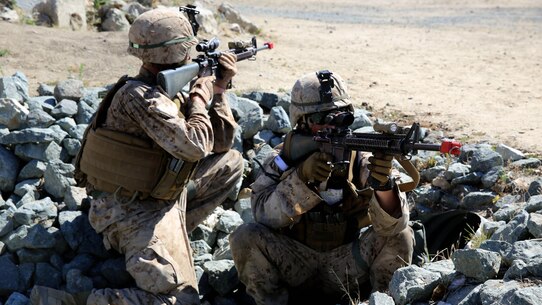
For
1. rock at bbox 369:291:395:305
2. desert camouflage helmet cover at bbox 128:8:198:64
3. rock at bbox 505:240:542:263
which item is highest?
desert camouflage helmet cover at bbox 128:8:198:64

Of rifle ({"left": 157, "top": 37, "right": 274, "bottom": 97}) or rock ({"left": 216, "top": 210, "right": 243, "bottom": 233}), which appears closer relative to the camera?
rifle ({"left": 157, "top": 37, "right": 274, "bottom": 97})

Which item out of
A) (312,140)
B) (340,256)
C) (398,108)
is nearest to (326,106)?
(312,140)

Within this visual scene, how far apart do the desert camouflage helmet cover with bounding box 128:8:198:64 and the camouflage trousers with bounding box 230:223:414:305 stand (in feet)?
3.87

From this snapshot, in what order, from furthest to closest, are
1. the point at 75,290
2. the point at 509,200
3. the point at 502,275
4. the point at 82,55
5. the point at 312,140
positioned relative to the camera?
1. the point at 82,55
2. the point at 509,200
3. the point at 75,290
4. the point at 312,140
5. the point at 502,275

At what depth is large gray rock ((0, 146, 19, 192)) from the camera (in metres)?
6.43

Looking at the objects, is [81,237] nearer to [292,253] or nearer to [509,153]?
[292,253]

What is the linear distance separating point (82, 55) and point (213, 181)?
3.78 meters

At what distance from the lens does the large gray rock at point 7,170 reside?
6.43m

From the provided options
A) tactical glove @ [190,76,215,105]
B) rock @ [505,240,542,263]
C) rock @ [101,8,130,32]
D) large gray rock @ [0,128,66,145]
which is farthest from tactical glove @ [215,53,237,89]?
rock @ [101,8,130,32]

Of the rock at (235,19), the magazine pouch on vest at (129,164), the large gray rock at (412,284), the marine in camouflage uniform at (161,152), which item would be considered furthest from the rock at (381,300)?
the rock at (235,19)

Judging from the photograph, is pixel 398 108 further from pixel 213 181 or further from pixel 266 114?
pixel 213 181

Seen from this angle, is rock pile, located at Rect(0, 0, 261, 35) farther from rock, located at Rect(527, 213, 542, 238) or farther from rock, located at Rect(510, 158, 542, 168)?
rock, located at Rect(527, 213, 542, 238)

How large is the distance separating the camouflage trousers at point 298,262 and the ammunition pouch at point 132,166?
0.54 meters

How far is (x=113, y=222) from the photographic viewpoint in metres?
5.27
